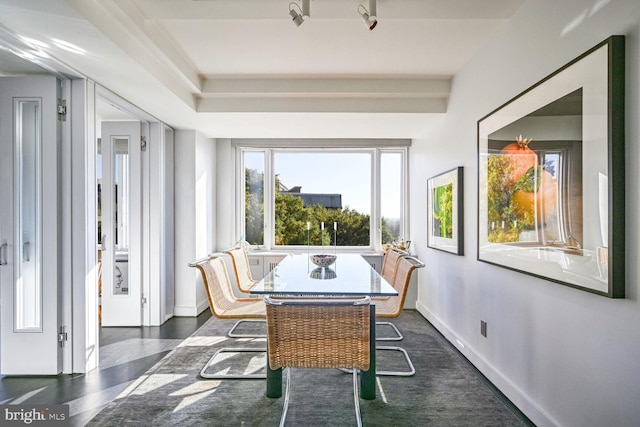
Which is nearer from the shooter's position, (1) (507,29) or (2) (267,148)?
(1) (507,29)

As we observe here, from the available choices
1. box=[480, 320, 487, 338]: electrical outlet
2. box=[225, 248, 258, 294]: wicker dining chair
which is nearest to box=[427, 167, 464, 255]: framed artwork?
box=[480, 320, 487, 338]: electrical outlet

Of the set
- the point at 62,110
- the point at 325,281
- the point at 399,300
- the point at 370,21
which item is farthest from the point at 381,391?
the point at 62,110

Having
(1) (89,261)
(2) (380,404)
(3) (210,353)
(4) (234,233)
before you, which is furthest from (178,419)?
(4) (234,233)

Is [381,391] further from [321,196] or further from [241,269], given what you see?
[321,196]

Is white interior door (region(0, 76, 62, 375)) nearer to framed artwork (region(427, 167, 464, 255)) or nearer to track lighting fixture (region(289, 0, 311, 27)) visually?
track lighting fixture (region(289, 0, 311, 27))

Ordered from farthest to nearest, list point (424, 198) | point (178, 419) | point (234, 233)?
point (234, 233), point (424, 198), point (178, 419)

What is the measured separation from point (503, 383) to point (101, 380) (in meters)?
2.98

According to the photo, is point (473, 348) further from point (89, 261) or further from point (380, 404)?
point (89, 261)

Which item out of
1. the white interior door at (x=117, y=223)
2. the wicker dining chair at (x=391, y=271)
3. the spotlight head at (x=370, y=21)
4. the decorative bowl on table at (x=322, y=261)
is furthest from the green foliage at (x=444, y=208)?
the white interior door at (x=117, y=223)

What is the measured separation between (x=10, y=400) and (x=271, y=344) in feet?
6.44

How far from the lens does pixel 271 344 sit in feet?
6.50

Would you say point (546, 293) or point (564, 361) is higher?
point (546, 293)

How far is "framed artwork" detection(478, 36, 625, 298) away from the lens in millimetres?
1484

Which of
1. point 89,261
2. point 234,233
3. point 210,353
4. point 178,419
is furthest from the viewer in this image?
point 234,233
